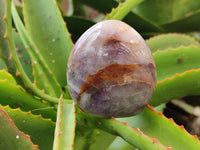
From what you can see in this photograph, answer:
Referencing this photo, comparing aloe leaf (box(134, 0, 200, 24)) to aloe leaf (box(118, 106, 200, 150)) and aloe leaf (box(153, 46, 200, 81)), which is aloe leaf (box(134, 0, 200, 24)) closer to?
aloe leaf (box(153, 46, 200, 81))

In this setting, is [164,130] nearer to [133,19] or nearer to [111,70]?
[111,70]

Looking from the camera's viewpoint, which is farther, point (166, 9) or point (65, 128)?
point (166, 9)

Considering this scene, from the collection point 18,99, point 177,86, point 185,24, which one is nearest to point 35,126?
point 18,99

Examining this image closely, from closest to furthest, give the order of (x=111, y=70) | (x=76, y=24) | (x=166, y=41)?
1. (x=111, y=70)
2. (x=166, y=41)
3. (x=76, y=24)

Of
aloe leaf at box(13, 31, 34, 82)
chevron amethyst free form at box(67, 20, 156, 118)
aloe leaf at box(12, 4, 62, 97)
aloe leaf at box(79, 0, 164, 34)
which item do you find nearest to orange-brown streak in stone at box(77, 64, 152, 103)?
chevron amethyst free form at box(67, 20, 156, 118)

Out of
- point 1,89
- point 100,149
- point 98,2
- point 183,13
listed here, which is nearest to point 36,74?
point 1,89
